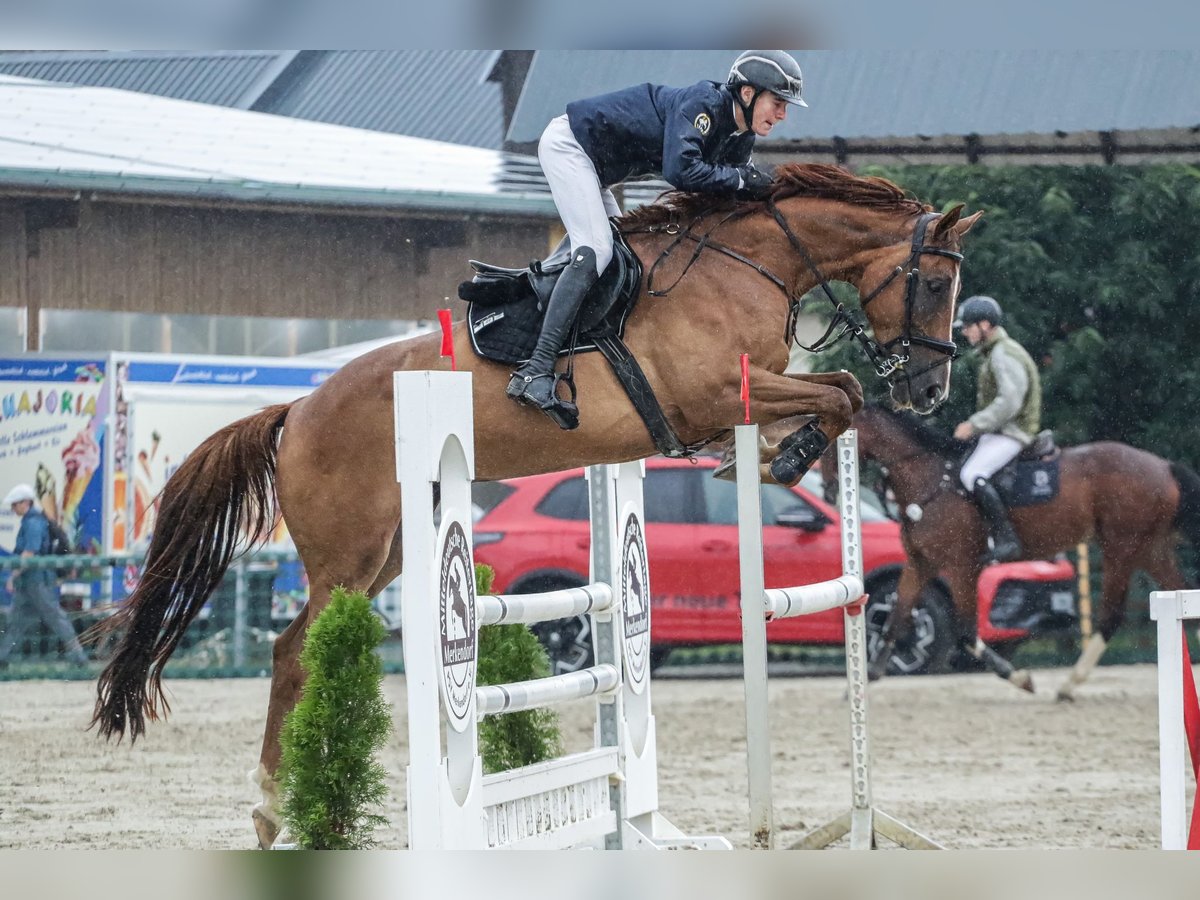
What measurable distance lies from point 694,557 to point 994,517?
1488 millimetres

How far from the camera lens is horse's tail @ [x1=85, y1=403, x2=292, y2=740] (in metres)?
3.92

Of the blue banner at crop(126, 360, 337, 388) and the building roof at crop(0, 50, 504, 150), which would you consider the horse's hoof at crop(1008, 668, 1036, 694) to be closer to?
the blue banner at crop(126, 360, 337, 388)

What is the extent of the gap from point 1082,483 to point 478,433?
4.69m

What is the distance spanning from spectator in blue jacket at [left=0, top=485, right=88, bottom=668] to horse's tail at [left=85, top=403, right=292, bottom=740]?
403 centimetres

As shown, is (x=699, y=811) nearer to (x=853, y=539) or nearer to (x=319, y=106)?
(x=853, y=539)

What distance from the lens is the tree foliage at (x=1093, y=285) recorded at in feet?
28.8

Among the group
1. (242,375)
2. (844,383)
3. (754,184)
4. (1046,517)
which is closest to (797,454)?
(844,383)

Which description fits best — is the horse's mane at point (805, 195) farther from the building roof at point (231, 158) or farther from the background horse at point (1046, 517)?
the building roof at point (231, 158)

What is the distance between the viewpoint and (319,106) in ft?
27.7

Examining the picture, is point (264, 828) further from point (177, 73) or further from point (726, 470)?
point (177, 73)

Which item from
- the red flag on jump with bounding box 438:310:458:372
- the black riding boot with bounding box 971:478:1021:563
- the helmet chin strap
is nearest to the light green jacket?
the black riding boot with bounding box 971:478:1021:563

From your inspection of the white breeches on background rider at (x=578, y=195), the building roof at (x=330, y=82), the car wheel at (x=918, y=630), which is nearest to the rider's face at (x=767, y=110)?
the white breeches on background rider at (x=578, y=195)

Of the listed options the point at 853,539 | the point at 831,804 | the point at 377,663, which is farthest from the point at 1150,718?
the point at 377,663

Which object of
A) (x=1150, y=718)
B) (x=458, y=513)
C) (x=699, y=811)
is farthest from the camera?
(x=1150, y=718)
